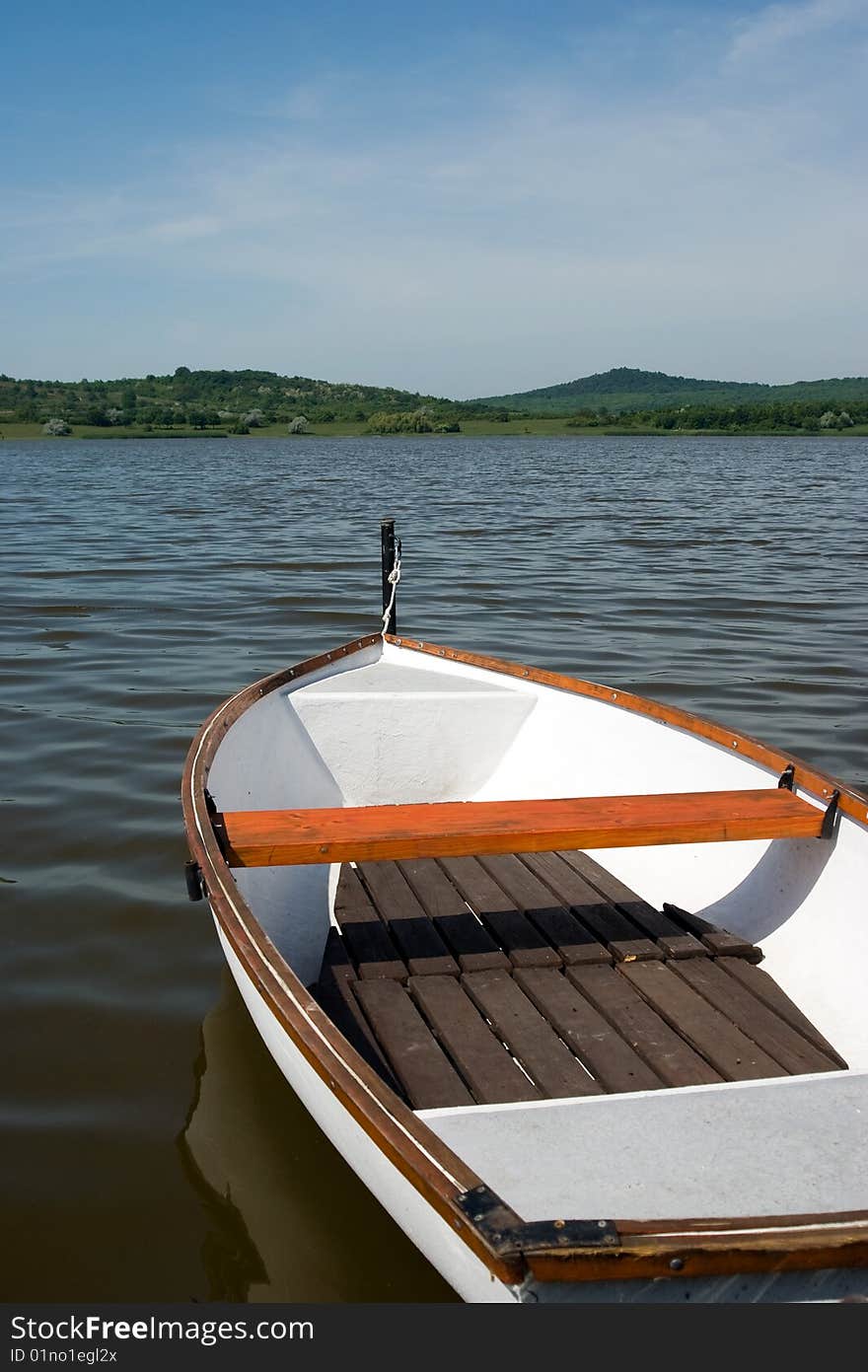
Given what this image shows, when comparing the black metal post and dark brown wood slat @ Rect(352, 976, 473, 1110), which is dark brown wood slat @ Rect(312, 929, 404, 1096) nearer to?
dark brown wood slat @ Rect(352, 976, 473, 1110)

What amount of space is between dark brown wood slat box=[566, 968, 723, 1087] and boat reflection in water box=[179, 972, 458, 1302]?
3.35 ft

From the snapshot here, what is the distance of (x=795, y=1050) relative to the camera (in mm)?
3697

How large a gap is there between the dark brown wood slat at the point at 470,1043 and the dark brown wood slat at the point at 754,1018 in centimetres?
86

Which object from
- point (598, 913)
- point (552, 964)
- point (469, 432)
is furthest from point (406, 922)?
point (469, 432)

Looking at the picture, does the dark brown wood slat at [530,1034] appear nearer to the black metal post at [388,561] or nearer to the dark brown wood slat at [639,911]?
the dark brown wood slat at [639,911]

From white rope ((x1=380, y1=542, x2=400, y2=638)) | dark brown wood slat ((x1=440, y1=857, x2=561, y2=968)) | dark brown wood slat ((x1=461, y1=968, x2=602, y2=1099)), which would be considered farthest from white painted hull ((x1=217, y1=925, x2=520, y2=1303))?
white rope ((x1=380, y1=542, x2=400, y2=638))

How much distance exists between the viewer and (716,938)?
4.50m

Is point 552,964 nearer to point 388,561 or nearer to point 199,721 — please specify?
point 388,561

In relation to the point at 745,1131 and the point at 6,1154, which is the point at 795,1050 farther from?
the point at 6,1154

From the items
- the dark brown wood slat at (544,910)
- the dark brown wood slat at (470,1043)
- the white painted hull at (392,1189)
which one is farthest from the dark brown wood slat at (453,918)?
the white painted hull at (392,1189)

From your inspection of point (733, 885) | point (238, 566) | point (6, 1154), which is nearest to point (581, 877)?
point (733, 885)

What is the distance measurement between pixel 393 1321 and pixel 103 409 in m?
100

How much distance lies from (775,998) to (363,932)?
67.0 inches

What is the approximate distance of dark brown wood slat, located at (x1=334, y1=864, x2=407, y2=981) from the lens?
4.28 m
